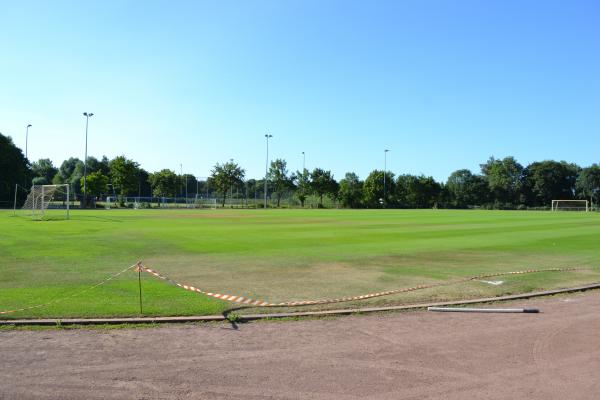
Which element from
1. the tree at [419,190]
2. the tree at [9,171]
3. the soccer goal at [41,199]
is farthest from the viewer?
the tree at [419,190]

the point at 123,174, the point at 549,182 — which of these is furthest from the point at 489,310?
the point at 549,182

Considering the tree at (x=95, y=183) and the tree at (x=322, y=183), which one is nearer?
the tree at (x=95, y=183)

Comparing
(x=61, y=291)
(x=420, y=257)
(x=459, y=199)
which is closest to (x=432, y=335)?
(x=61, y=291)

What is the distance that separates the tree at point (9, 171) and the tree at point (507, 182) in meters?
112

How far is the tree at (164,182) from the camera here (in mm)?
98250

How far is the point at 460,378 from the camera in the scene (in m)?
5.75

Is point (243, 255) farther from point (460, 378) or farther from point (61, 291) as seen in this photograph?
point (460, 378)

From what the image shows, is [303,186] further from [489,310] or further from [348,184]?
[489,310]

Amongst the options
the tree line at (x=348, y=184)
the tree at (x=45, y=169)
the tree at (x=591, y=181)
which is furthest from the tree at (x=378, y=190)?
the tree at (x=45, y=169)

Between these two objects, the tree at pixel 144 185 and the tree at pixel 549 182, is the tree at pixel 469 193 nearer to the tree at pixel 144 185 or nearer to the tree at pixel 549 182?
the tree at pixel 549 182

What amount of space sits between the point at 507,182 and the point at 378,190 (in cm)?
4834

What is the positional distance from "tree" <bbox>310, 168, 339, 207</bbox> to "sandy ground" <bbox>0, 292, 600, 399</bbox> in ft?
316

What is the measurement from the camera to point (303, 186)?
106438mm

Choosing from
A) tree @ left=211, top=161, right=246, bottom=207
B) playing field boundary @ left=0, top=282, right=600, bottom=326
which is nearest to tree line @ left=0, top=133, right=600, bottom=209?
tree @ left=211, top=161, right=246, bottom=207
